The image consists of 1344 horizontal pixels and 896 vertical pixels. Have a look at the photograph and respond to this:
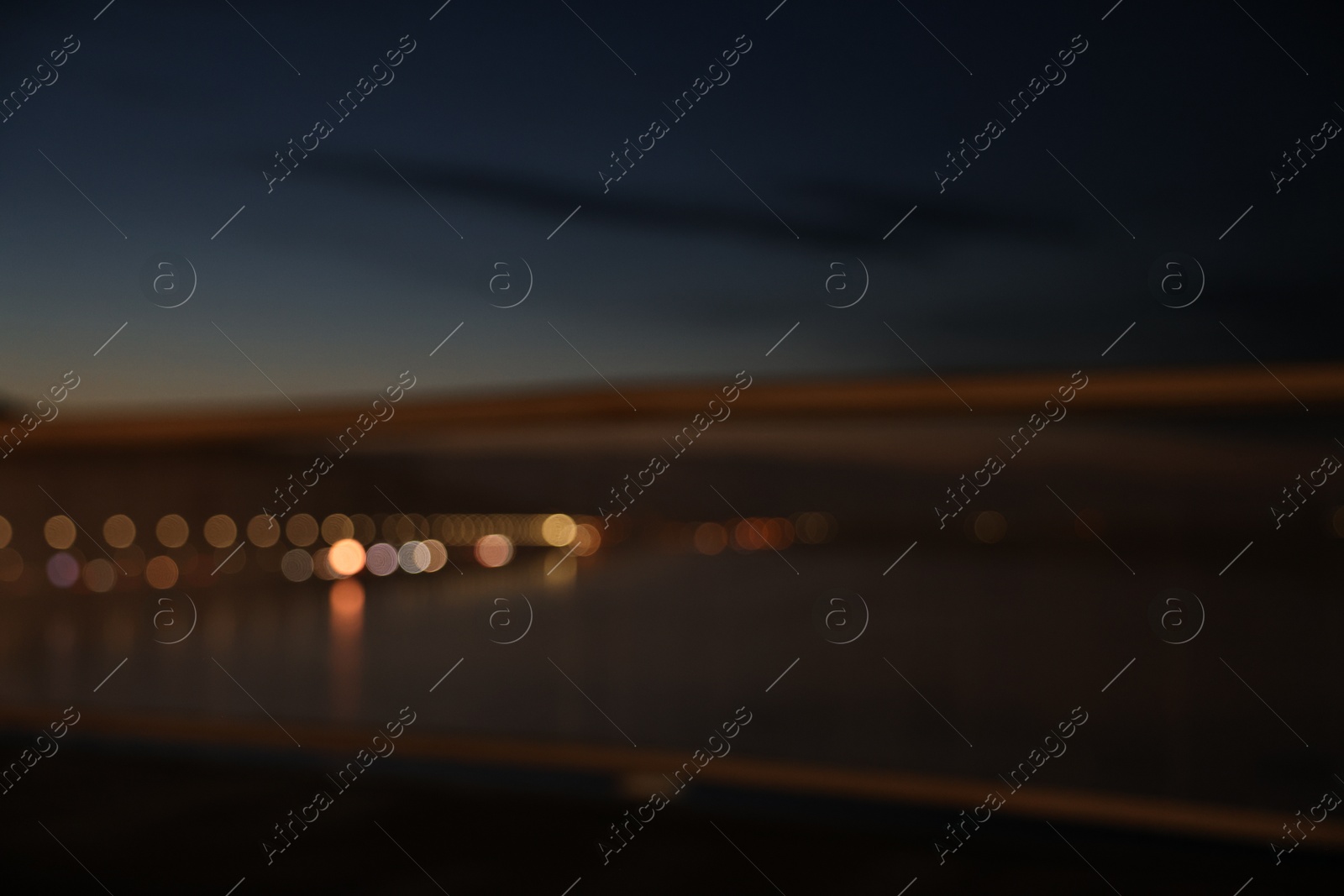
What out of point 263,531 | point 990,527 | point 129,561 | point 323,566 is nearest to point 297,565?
point 263,531

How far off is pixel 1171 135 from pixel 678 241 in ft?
4.84

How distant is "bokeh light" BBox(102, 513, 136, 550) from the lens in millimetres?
2023

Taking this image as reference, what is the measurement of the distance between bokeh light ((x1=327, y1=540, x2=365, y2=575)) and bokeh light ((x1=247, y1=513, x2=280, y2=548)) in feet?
0.99

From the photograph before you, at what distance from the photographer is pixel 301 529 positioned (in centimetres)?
206

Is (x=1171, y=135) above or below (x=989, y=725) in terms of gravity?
above

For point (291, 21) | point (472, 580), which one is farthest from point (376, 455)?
point (291, 21)

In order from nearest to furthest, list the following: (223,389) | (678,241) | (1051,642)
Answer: (1051,642)
(223,389)
(678,241)

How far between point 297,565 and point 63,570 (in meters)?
0.87

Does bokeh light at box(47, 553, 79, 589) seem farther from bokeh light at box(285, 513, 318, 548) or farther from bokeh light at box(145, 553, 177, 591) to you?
bokeh light at box(285, 513, 318, 548)

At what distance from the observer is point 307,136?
2639 mm

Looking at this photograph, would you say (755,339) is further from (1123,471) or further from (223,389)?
(223,389)


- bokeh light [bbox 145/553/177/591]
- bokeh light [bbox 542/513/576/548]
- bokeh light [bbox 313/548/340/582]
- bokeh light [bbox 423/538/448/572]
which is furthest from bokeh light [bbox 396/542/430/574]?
bokeh light [bbox 145/553/177/591]

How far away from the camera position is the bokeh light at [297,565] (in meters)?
1.71

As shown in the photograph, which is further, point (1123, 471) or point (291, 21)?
point (291, 21)
